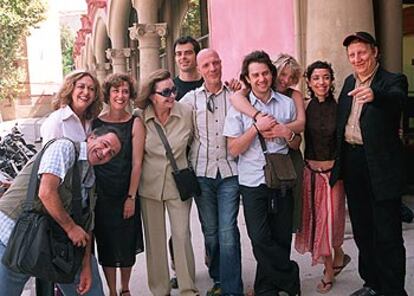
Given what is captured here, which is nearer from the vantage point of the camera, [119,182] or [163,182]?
[119,182]

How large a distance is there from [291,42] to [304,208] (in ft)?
9.85

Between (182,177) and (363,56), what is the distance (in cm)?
143

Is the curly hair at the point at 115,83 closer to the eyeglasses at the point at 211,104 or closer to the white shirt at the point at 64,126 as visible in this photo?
the white shirt at the point at 64,126

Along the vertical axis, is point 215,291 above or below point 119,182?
below

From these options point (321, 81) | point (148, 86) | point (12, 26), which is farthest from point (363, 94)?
point (12, 26)

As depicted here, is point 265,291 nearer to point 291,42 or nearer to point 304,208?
point 304,208

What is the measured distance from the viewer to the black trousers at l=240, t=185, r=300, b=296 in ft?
12.6

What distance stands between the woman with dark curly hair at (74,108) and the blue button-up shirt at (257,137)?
90 centimetres

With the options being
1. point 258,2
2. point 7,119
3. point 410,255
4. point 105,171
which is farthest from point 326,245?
point 7,119

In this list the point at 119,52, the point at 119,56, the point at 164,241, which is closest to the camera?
the point at 164,241

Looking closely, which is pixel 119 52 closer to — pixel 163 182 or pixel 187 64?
pixel 187 64

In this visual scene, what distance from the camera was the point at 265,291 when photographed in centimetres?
399

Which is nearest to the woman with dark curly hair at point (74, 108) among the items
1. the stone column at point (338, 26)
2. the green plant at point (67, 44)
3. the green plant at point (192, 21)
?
the stone column at point (338, 26)

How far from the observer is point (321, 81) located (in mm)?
4062
